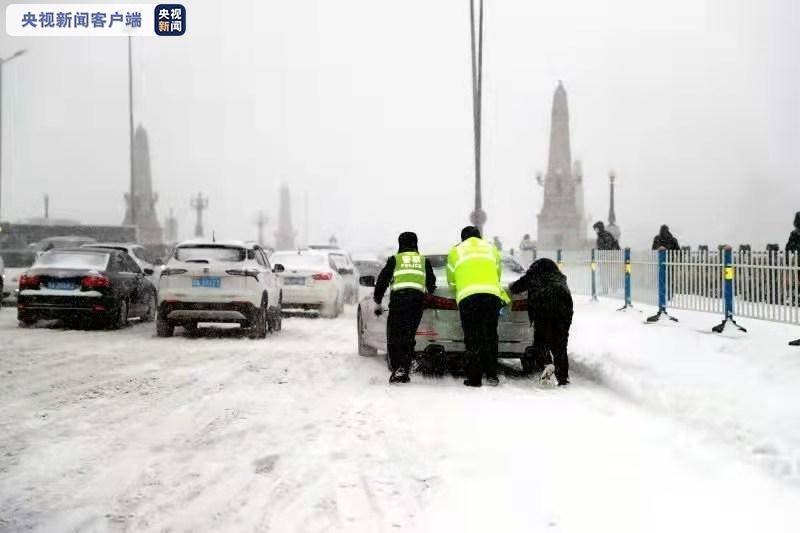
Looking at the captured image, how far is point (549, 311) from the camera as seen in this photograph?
9.30 meters

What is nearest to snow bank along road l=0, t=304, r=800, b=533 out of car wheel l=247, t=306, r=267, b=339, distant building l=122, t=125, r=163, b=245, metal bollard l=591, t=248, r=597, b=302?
car wheel l=247, t=306, r=267, b=339

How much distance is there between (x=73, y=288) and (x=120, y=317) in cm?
110

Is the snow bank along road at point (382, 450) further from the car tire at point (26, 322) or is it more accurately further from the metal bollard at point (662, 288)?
the car tire at point (26, 322)

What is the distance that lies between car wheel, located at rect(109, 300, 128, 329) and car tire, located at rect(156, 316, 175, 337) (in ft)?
6.15

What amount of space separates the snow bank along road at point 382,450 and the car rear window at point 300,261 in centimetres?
892

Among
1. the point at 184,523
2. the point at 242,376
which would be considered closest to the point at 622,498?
the point at 184,523

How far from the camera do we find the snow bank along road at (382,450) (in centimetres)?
466

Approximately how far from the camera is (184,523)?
14.6 ft

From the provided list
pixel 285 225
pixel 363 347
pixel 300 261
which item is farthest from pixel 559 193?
pixel 285 225

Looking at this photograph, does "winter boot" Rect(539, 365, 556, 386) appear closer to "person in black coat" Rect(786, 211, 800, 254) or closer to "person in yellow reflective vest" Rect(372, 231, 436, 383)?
"person in yellow reflective vest" Rect(372, 231, 436, 383)

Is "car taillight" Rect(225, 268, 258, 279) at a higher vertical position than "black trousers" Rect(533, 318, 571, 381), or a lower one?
higher

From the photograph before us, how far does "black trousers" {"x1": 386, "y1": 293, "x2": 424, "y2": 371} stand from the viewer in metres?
9.55

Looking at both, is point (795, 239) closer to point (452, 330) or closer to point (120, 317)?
point (452, 330)

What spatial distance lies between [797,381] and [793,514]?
428cm
